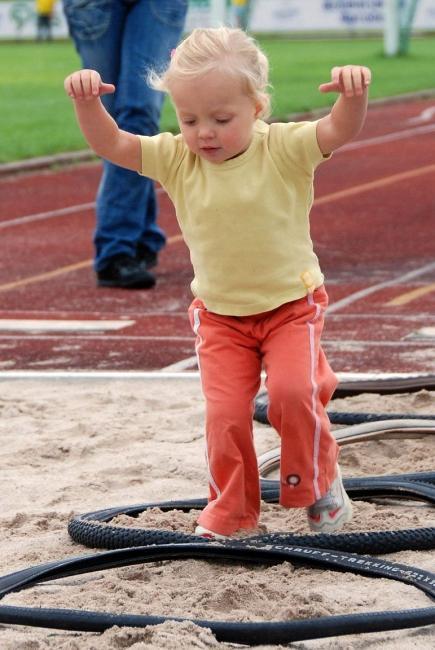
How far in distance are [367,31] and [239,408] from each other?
44746 millimetres

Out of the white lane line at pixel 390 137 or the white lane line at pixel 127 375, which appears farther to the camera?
the white lane line at pixel 390 137

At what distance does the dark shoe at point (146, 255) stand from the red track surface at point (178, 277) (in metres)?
0.14

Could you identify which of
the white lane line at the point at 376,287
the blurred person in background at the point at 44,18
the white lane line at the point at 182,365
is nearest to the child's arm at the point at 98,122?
Answer: the white lane line at the point at 182,365

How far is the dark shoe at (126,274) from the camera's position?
9289 millimetres

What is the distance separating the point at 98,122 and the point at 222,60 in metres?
0.42

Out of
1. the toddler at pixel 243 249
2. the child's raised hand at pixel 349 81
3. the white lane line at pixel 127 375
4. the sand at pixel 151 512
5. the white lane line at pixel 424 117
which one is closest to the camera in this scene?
the sand at pixel 151 512

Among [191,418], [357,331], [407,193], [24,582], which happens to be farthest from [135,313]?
[407,193]

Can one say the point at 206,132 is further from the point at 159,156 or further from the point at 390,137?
the point at 390,137

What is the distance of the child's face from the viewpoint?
4285 millimetres

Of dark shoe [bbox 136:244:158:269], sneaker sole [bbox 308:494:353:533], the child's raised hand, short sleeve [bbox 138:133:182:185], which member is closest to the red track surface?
dark shoe [bbox 136:244:158:269]

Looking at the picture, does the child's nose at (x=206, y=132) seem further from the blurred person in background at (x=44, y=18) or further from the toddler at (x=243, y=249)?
the blurred person in background at (x=44, y=18)

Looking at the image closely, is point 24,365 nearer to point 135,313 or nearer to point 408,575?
point 135,313

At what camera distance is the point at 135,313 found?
857cm

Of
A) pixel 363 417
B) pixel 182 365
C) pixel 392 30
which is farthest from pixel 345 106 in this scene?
pixel 392 30
